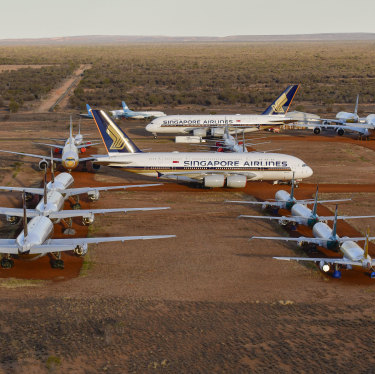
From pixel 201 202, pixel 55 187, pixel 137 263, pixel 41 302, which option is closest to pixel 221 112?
pixel 201 202

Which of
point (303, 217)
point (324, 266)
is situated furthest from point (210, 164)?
point (324, 266)

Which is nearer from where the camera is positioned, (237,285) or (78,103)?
(237,285)

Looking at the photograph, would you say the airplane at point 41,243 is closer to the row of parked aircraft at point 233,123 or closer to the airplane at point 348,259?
the airplane at point 348,259

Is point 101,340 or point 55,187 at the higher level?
point 55,187

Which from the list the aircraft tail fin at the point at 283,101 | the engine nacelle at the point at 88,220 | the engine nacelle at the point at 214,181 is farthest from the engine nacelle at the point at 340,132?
the engine nacelle at the point at 88,220

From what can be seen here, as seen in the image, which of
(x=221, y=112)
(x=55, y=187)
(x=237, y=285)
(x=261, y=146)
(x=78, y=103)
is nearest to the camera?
(x=237, y=285)

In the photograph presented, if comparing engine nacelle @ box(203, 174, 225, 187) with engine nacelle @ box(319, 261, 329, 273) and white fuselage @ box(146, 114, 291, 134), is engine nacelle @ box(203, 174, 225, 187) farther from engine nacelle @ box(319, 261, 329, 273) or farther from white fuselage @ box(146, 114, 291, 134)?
white fuselage @ box(146, 114, 291, 134)

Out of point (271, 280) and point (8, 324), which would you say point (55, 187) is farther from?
point (271, 280)

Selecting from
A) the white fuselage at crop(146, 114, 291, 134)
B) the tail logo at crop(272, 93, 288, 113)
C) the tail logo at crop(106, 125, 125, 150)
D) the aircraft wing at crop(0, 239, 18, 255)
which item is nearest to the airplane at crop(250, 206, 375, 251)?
the aircraft wing at crop(0, 239, 18, 255)

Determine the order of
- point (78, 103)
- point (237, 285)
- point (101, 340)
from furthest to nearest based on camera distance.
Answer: point (78, 103)
point (237, 285)
point (101, 340)
